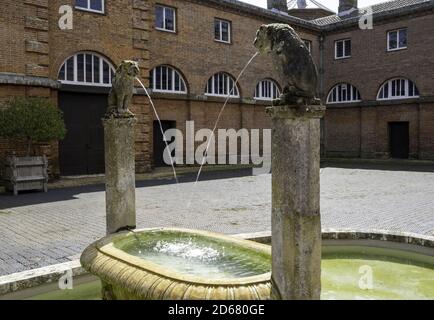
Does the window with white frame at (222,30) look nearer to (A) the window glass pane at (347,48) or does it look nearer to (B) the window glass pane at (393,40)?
(A) the window glass pane at (347,48)

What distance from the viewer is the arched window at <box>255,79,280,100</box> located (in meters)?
24.8

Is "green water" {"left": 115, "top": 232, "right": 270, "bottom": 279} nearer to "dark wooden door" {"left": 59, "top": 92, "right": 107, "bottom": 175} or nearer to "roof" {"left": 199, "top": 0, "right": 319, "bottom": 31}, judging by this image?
"dark wooden door" {"left": 59, "top": 92, "right": 107, "bottom": 175}

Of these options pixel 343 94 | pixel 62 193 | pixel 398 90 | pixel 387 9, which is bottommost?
pixel 62 193

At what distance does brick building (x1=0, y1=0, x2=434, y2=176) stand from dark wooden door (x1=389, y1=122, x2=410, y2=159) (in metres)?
0.06

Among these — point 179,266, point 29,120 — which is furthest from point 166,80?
point 179,266

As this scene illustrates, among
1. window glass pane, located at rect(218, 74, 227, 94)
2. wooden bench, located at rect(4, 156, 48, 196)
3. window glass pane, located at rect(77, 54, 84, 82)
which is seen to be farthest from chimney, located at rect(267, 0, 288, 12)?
wooden bench, located at rect(4, 156, 48, 196)

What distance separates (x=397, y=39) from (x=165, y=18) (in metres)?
14.3

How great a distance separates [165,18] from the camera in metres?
20.0

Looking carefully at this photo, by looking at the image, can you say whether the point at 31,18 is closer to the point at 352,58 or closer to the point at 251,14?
the point at 251,14

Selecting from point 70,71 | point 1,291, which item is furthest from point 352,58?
point 1,291

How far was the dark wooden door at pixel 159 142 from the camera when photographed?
19.9 metres

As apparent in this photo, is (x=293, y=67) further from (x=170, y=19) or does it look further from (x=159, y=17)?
(x=170, y=19)

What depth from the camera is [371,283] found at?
5000 mm

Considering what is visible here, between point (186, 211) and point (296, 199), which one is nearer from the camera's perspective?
point (296, 199)
